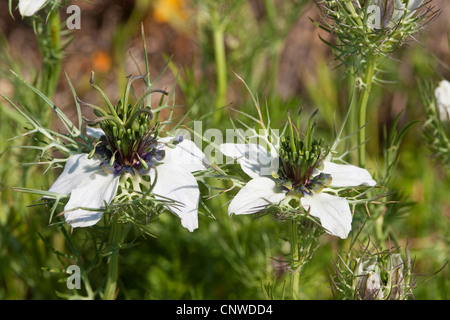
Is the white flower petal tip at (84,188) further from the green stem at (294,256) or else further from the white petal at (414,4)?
the white petal at (414,4)

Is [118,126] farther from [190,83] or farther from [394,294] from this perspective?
[190,83]

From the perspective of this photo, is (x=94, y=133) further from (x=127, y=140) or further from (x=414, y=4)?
(x=414, y=4)

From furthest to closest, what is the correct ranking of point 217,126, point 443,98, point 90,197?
point 217,126
point 443,98
point 90,197

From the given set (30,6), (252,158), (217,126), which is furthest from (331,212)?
(217,126)

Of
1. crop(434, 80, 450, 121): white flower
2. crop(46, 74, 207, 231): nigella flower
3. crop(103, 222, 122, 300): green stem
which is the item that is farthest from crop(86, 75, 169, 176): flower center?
crop(434, 80, 450, 121): white flower

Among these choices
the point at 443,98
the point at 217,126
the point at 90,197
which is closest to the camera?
the point at 90,197

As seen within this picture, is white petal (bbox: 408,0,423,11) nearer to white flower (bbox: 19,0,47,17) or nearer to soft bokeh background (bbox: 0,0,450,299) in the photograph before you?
soft bokeh background (bbox: 0,0,450,299)

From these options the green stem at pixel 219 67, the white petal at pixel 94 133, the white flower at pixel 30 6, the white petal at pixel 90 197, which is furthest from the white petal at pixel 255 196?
the green stem at pixel 219 67

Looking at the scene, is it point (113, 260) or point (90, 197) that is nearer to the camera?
point (90, 197)
